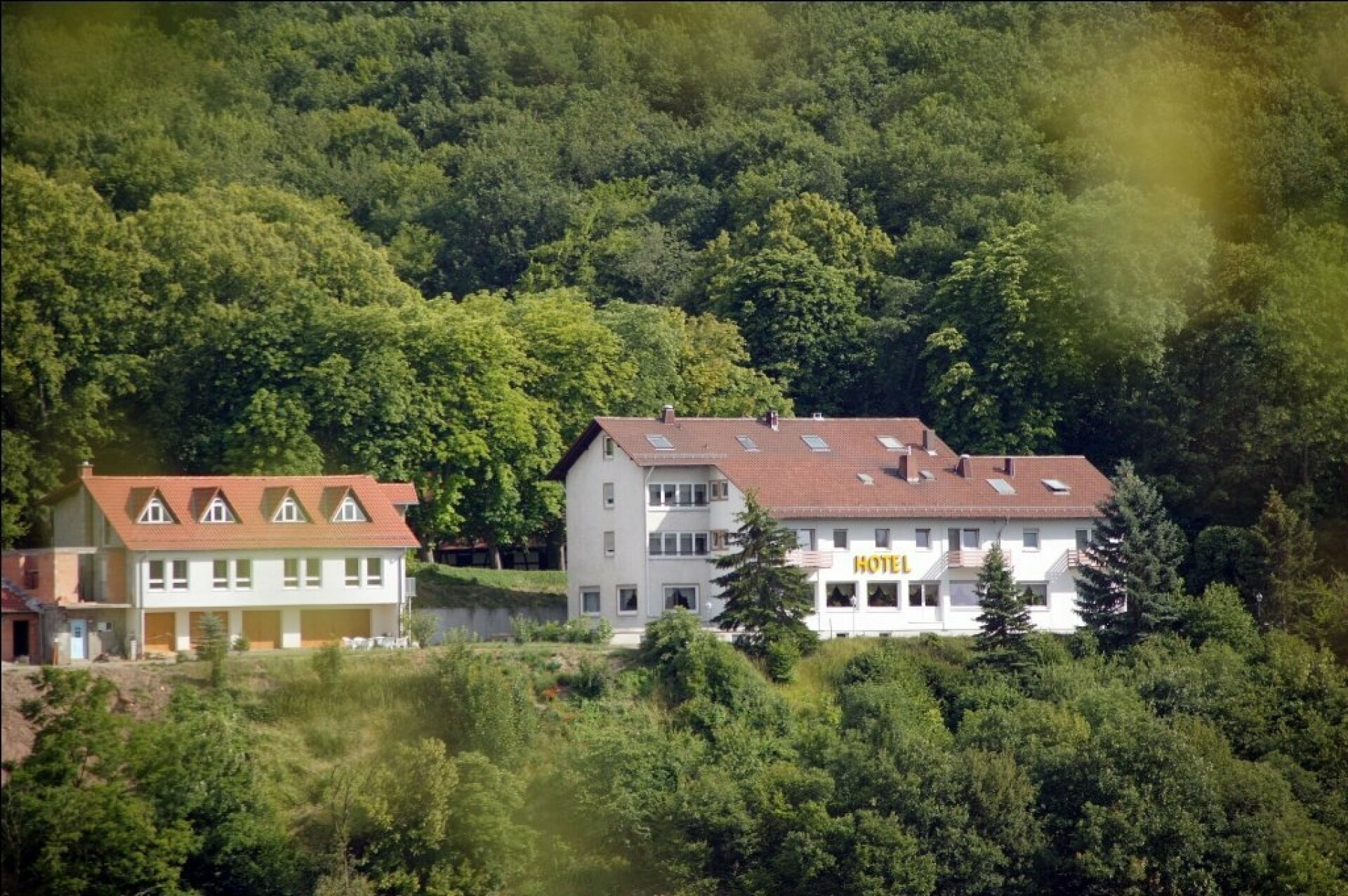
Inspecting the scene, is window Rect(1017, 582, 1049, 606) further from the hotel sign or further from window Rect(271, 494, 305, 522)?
window Rect(271, 494, 305, 522)

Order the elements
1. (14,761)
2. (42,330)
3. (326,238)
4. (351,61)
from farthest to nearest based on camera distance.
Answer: (351,61)
(326,238)
(42,330)
(14,761)

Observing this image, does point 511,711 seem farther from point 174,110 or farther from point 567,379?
point 174,110

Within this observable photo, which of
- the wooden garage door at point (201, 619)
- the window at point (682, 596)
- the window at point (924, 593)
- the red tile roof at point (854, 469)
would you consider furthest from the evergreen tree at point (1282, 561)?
the wooden garage door at point (201, 619)

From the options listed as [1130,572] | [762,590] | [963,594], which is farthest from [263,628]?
[1130,572]

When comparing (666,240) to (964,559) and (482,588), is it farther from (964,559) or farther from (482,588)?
(964,559)

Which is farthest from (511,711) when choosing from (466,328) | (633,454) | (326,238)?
(326,238)

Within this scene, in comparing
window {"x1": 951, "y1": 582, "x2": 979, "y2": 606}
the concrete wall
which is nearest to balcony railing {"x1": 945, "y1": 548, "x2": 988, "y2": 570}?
window {"x1": 951, "y1": 582, "x2": 979, "y2": 606}
